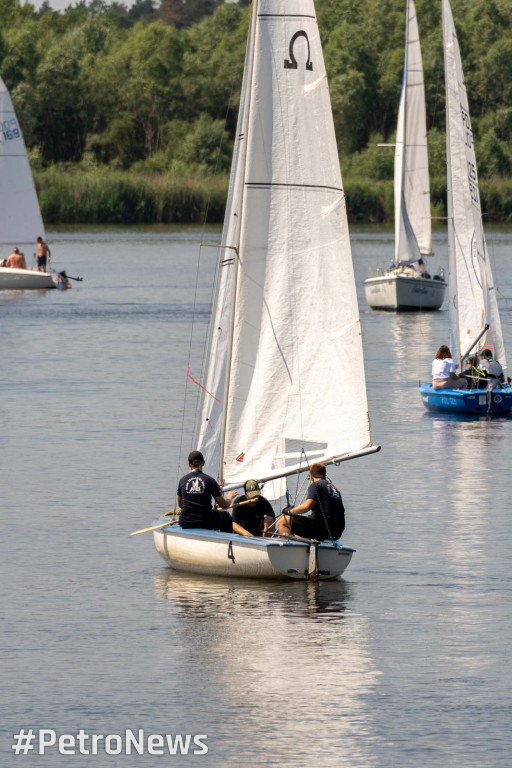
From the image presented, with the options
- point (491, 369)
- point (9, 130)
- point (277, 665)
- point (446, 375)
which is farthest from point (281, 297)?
point (9, 130)

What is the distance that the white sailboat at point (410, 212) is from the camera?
64.3m

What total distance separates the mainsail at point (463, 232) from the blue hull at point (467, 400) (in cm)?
130

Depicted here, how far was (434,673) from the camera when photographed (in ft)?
61.3

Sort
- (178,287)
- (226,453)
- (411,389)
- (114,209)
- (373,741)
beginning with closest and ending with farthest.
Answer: (373,741) < (226,453) < (411,389) < (178,287) < (114,209)

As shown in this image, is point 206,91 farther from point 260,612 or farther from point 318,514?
point 260,612

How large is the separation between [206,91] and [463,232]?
359 feet

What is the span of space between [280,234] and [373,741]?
8.49 m

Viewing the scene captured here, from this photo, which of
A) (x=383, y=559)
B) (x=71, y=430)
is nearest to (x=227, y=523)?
(x=383, y=559)

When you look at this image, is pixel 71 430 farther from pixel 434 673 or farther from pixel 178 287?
pixel 178 287

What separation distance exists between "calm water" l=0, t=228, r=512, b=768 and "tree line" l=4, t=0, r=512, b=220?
319 ft

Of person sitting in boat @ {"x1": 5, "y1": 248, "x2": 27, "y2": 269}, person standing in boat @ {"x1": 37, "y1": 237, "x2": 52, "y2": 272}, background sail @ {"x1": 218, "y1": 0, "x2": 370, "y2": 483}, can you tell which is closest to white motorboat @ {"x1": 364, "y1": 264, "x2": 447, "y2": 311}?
person standing in boat @ {"x1": 37, "y1": 237, "x2": 52, "y2": 272}

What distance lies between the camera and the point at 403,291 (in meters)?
67.1

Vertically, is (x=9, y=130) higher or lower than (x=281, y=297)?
higher

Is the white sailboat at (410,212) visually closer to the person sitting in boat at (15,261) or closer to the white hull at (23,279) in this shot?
the white hull at (23,279)
